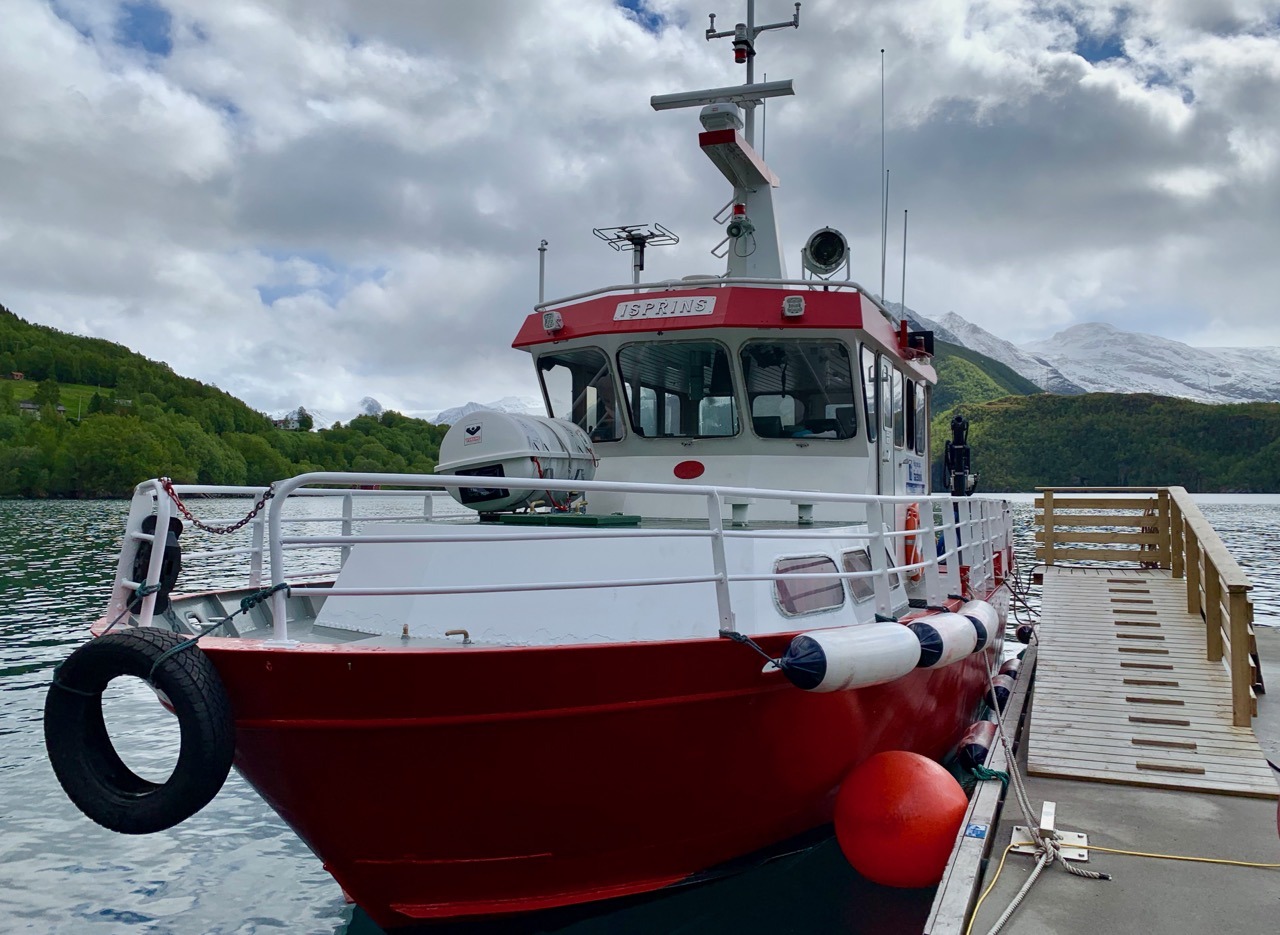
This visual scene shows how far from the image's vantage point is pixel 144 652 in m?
4.09

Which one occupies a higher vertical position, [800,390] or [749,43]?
[749,43]

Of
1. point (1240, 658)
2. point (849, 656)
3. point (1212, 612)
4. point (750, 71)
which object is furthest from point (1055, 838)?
point (750, 71)

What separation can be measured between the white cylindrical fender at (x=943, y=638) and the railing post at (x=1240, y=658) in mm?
1940

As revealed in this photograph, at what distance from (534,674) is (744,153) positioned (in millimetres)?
6536

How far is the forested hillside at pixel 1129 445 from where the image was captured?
290 feet

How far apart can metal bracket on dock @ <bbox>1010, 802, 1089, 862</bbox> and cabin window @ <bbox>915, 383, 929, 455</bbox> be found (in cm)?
552

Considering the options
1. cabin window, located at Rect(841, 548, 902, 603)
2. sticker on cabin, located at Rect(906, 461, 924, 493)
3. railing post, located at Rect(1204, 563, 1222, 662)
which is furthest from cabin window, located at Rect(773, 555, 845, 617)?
railing post, located at Rect(1204, 563, 1222, 662)

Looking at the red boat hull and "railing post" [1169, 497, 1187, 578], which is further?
"railing post" [1169, 497, 1187, 578]

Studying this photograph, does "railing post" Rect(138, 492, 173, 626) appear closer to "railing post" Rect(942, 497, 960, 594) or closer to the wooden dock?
the wooden dock

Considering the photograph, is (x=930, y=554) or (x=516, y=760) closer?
(x=516, y=760)

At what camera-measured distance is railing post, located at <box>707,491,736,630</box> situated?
4668 millimetres

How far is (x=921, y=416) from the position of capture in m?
10.5

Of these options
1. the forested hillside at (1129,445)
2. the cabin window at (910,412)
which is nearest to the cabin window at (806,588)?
the cabin window at (910,412)

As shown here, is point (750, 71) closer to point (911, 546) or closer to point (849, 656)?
point (911, 546)
